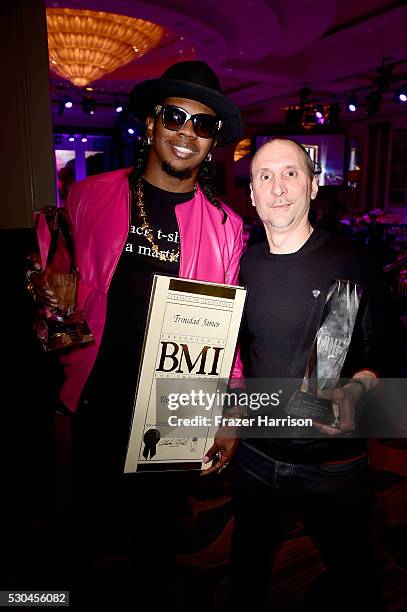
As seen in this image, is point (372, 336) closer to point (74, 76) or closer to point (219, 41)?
point (219, 41)

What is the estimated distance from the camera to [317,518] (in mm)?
1433

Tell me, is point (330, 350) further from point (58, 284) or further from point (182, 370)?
point (58, 284)

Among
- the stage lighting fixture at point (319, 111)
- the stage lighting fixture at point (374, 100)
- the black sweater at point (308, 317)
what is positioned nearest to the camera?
the black sweater at point (308, 317)

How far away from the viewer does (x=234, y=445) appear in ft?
5.26

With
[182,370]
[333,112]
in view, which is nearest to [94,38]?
[182,370]

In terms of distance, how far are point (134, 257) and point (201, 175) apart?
591 millimetres

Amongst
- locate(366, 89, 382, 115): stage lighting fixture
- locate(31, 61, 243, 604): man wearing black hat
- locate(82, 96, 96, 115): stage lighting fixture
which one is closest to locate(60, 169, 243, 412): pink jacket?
locate(31, 61, 243, 604): man wearing black hat

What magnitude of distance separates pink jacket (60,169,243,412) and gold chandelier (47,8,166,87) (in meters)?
6.01

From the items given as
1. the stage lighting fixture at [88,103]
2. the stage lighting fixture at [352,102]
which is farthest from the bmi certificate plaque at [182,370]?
the stage lighting fixture at [88,103]

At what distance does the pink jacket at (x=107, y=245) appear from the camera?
174 cm

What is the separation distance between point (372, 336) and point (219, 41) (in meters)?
6.95

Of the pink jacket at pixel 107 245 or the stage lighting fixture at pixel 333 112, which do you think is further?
the stage lighting fixture at pixel 333 112

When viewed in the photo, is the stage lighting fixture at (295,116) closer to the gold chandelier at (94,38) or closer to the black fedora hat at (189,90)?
the gold chandelier at (94,38)

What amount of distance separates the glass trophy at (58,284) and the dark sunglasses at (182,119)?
0.59m
